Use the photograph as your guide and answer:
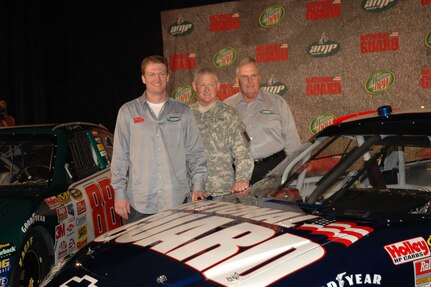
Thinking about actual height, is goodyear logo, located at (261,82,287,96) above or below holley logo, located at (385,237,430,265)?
above

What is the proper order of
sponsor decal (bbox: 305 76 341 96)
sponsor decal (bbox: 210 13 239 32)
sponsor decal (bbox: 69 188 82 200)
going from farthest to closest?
sponsor decal (bbox: 210 13 239 32) < sponsor decal (bbox: 305 76 341 96) < sponsor decal (bbox: 69 188 82 200)

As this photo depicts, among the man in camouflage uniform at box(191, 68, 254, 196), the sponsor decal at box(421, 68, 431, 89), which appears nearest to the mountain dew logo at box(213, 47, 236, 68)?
the sponsor decal at box(421, 68, 431, 89)

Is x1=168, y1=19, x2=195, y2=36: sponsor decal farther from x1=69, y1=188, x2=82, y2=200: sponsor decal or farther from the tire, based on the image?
A: the tire

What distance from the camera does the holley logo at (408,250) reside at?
2465 millimetres

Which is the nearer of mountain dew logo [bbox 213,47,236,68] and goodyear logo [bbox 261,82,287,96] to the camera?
goodyear logo [bbox 261,82,287,96]

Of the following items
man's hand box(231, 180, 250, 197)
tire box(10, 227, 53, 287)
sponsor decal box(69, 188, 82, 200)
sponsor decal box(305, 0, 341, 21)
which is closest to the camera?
man's hand box(231, 180, 250, 197)

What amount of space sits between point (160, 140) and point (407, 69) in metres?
4.27

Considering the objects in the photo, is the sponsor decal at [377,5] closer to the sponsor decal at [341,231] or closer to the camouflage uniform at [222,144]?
the camouflage uniform at [222,144]

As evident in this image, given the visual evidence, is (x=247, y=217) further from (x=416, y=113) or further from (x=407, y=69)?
(x=407, y=69)

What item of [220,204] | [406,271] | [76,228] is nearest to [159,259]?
[220,204]

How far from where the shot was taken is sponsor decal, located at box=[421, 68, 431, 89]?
6961 mm

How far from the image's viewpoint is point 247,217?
9.23 ft

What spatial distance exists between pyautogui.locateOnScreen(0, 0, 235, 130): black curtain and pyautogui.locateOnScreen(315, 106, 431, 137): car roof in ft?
18.3

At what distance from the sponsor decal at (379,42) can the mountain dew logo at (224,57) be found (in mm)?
1720
